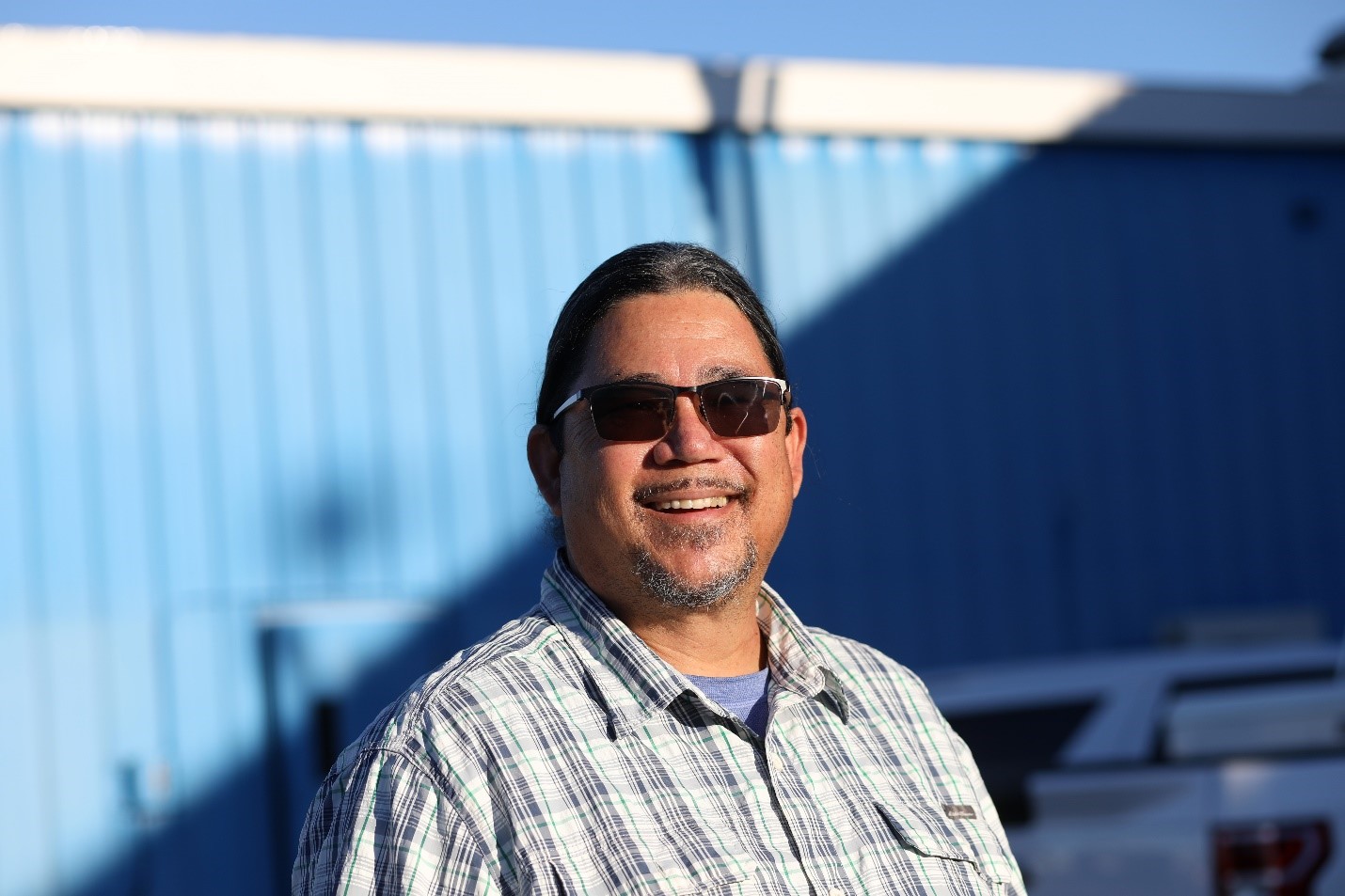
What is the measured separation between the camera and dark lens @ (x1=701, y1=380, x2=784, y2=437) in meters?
2.14

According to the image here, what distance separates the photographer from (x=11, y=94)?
6539 mm

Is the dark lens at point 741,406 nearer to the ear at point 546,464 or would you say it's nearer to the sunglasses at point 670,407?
the sunglasses at point 670,407

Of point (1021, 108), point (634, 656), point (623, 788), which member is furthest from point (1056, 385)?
point (623, 788)

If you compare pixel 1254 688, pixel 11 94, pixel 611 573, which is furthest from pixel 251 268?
pixel 611 573

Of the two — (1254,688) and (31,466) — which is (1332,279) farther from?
(31,466)

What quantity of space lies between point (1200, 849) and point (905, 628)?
3.72 metres

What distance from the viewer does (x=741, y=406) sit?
2170 mm

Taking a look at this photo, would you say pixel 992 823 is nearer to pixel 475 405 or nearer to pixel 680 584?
pixel 680 584

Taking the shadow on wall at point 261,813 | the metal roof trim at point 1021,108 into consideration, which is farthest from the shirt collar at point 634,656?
the metal roof trim at point 1021,108

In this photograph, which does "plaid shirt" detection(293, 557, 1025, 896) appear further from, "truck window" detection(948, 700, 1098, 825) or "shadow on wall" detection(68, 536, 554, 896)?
"shadow on wall" detection(68, 536, 554, 896)

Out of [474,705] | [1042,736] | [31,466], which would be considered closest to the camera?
[474,705]

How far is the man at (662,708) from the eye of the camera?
1726 mm

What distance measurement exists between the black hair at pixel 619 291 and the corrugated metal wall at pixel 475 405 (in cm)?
468

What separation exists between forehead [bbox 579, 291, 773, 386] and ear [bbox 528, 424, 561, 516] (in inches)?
5.4
